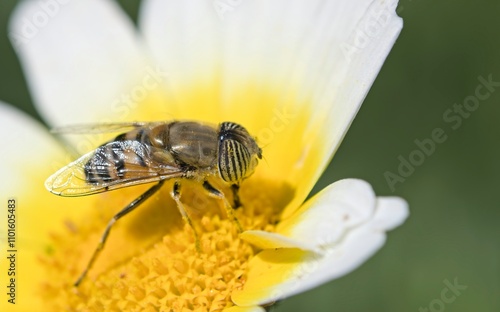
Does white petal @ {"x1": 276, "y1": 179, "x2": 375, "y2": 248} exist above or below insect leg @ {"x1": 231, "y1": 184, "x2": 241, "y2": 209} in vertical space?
above

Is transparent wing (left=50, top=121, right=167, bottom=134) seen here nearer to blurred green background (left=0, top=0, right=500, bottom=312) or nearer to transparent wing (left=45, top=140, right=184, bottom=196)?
transparent wing (left=45, top=140, right=184, bottom=196)

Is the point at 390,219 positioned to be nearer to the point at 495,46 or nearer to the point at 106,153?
the point at 106,153

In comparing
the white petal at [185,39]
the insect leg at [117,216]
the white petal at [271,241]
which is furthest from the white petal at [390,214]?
the white petal at [185,39]

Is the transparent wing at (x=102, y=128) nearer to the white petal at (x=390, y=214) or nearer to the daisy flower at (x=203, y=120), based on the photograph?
the daisy flower at (x=203, y=120)

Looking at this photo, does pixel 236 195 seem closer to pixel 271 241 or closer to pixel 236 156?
pixel 236 156

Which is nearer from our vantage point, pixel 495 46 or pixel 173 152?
pixel 173 152

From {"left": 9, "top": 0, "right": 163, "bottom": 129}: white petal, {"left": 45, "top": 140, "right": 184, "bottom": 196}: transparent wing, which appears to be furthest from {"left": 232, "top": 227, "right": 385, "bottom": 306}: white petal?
{"left": 9, "top": 0, "right": 163, "bottom": 129}: white petal

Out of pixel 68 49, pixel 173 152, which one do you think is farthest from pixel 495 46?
pixel 68 49
